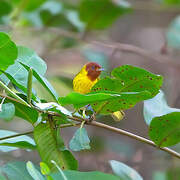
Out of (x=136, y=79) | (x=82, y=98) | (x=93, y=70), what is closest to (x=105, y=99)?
(x=82, y=98)

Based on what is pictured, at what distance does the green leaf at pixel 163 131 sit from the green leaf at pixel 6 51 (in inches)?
17.0

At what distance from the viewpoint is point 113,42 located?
320 cm

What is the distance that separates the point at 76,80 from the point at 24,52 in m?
1.02

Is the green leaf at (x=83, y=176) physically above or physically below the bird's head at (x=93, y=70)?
above

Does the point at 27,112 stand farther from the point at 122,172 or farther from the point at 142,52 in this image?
the point at 142,52

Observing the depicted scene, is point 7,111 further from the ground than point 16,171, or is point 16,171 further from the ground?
point 7,111

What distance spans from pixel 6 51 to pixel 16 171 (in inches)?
12.9

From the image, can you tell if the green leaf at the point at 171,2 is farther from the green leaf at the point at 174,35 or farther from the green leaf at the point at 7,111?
the green leaf at the point at 7,111

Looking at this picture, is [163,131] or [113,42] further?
[113,42]

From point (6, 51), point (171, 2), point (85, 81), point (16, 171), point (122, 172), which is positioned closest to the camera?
point (6, 51)

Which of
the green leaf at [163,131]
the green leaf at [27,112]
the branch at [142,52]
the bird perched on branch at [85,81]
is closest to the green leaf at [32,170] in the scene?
the green leaf at [27,112]

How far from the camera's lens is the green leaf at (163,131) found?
1.13 m

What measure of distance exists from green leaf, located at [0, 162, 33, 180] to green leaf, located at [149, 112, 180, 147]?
0.36 metres

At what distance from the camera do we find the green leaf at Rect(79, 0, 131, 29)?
2.76 meters
